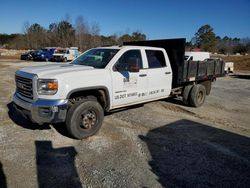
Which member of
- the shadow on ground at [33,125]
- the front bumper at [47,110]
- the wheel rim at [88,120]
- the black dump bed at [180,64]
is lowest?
the shadow on ground at [33,125]

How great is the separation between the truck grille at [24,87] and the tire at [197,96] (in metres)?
5.20

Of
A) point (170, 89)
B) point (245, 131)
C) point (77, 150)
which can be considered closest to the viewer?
point (77, 150)

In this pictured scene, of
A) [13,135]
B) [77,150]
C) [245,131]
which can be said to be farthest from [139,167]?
[245,131]

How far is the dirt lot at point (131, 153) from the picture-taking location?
12.0 feet

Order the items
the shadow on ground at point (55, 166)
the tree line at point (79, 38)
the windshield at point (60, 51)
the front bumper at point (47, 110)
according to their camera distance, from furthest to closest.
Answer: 1. the tree line at point (79, 38)
2. the windshield at point (60, 51)
3. the front bumper at point (47, 110)
4. the shadow on ground at point (55, 166)

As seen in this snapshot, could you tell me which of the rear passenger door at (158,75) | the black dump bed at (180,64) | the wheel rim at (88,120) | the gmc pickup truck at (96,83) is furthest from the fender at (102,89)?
the black dump bed at (180,64)

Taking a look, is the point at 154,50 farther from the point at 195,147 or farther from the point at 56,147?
the point at 56,147

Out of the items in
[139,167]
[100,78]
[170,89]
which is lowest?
[139,167]

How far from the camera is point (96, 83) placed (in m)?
5.12

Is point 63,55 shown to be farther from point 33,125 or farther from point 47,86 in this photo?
point 47,86

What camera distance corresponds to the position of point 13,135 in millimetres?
5199

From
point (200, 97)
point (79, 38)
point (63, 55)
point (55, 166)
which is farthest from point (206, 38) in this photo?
point (55, 166)

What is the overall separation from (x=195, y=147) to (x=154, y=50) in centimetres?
296

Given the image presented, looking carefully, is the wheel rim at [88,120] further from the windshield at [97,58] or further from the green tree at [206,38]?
the green tree at [206,38]
